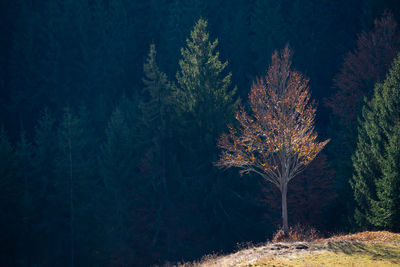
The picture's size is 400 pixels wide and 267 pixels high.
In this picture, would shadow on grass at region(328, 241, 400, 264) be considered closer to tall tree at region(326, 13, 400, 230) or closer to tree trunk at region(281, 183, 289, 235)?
tree trunk at region(281, 183, 289, 235)

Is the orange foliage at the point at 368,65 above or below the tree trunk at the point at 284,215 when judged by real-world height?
above

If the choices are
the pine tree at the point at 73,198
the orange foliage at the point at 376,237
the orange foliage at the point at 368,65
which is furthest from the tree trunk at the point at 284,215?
the pine tree at the point at 73,198

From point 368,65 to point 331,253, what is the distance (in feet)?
77.1

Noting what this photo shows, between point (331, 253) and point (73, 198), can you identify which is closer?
point (331, 253)

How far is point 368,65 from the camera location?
3084 cm

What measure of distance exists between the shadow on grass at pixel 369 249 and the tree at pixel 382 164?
19.8ft

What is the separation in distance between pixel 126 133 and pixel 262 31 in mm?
23818

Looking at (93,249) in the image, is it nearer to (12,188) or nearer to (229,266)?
(12,188)

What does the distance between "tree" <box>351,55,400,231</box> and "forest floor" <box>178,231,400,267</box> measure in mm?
3921

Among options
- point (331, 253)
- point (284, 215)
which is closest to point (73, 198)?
point (284, 215)

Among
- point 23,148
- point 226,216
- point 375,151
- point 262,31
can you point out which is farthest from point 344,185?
point 23,148

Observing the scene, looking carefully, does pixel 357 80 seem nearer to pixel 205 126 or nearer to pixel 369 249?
pixel 205 126

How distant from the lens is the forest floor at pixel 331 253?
11.6 meters

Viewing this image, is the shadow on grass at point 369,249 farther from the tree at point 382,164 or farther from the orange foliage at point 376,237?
the tree at point 382,164
